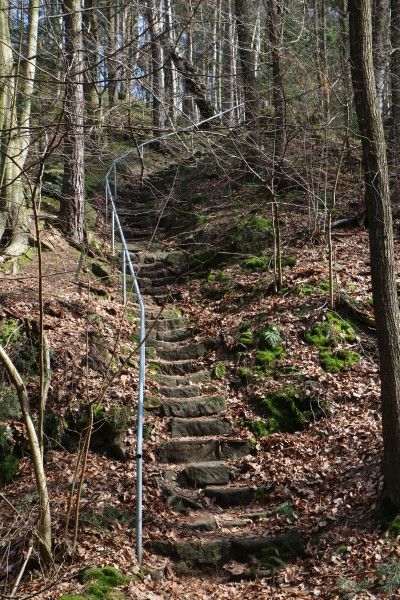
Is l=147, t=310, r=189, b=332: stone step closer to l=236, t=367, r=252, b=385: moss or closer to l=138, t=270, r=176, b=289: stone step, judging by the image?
l=138, t=270, r=176, b=289: stone step

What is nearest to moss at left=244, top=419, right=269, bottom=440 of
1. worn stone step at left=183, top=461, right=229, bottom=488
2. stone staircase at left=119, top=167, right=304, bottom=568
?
stone staircase at left=119, top=167, right=304, bottom=568

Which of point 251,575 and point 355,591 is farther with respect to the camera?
point 251,575

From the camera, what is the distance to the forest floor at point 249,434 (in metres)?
5.10

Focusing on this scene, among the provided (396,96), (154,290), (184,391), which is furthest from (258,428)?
(396,96)

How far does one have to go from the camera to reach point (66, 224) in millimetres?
11383

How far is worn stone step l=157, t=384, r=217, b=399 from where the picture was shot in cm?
802

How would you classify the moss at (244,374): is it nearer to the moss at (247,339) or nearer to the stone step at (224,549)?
the moss at (247,339)

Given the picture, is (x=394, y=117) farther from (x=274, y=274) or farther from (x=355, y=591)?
(x=355, y=591)

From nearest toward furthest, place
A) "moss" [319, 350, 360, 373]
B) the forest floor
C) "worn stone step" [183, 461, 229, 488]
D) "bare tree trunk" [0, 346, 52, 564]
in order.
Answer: "bare tree trunk" [0, 346, 52, 564], the forest floor, "worn stone step" [183, 461, 229, 488], "moss" [319, 350, 360, 373]

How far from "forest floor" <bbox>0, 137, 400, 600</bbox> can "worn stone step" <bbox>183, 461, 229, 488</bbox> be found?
0.83 ft

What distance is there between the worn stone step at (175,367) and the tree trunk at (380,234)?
3530 millimetres

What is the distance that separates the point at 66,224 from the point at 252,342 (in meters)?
4.79

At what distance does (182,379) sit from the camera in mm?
8375

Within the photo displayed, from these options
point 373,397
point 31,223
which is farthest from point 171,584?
point 31,223
